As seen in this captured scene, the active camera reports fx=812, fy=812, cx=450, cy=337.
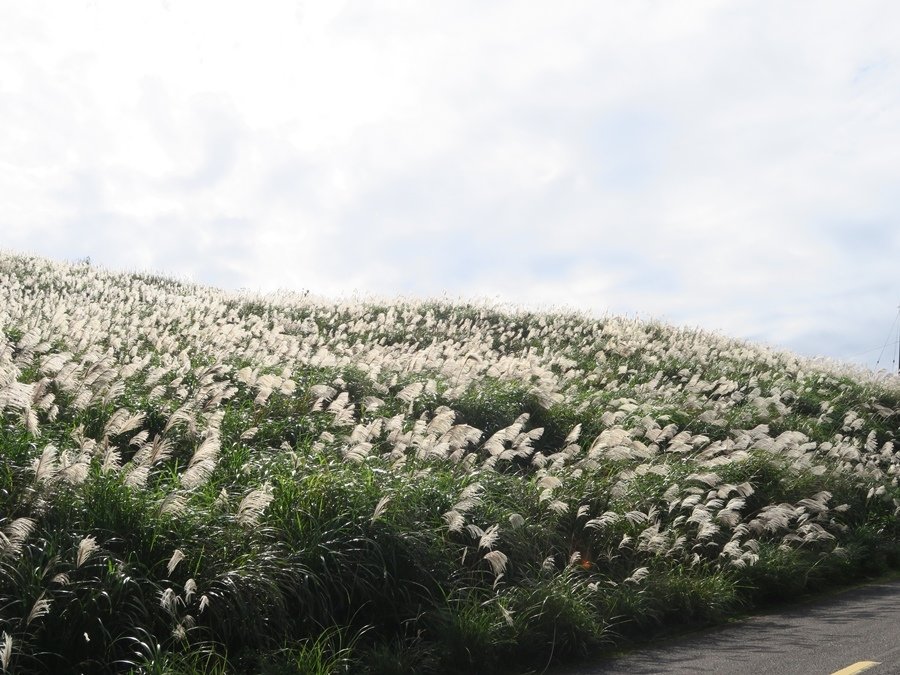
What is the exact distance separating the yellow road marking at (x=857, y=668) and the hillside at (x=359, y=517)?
169cm

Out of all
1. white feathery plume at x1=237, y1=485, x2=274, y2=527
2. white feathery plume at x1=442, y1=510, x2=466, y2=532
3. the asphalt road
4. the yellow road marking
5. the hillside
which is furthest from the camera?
white feathery plume at x1=442, y1=510, x2=466, y2=532

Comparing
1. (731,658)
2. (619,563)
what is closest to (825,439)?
(619,563)

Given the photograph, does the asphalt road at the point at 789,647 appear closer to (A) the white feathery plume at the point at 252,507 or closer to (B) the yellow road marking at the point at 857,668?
(B) the yellow road marking at the point at 857,668

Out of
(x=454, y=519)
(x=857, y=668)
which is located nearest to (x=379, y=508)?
(x=454, y=519)

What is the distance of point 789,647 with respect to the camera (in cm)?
721

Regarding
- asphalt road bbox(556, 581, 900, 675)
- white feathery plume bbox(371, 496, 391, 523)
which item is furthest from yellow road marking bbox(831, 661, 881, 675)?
white feathery plume bbox(371, 496, 391, 523)

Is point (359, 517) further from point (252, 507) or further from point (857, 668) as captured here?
point (857, 668)

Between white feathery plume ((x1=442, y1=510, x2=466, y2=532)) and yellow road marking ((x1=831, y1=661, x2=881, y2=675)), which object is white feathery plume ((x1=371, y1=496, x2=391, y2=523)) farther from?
yellow road marking ((x1=831, y1=661, x2=881, y2=675))

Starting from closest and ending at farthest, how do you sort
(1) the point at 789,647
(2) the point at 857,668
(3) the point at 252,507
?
(3) the point at 252,507, (2) the point at 857,668, (1) the point at 789,647

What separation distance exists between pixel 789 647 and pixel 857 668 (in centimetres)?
73

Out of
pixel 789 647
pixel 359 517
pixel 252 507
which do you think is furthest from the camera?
pixel 789 647

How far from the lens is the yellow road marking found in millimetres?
6414

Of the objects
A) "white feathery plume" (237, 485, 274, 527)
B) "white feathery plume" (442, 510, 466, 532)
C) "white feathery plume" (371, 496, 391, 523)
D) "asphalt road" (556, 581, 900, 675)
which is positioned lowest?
"asphalt road" (556, 581, 900, 675)

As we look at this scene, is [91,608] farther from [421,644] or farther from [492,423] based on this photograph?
[492,423]
